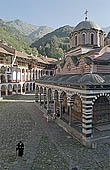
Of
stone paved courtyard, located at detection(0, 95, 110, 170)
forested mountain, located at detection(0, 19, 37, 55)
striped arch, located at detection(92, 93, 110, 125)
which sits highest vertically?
forested mountain, located at detection(0, 19, 37, 55)

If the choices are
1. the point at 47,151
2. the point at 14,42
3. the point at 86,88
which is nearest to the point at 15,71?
the point at 86,88

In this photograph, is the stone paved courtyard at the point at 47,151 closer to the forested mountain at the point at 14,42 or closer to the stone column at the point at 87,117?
the stone column at the point at 87,117

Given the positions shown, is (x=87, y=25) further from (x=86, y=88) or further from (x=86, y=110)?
(x=86, y=110)

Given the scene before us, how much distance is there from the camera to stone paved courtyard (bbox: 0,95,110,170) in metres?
9.56

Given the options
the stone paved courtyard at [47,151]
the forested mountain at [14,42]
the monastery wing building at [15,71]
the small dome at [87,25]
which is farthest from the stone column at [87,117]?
the forested mountain at [14,42]

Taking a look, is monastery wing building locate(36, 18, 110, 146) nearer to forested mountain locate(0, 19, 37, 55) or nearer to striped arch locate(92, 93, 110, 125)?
striped arch locate(92, 93, 110, 125)

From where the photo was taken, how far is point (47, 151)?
1138 centimetres

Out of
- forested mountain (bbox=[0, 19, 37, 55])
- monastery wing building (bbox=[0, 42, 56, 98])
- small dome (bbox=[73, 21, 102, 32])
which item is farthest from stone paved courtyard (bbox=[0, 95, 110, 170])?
forested mountain (bbox=[0, 19, 37, 55])

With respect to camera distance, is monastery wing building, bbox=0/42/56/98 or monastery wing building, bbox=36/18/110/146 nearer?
monastery wing building, bbox=36/18/110/146

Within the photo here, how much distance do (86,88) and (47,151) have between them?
5.61 meters

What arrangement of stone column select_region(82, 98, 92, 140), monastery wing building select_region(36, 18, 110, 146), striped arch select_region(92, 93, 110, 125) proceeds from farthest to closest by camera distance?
striped arch select_region(92, 93, 110, 125), monastery wing building select_region(36, 18, 110, 146), stone column select_region(82, 98, 92, 140)

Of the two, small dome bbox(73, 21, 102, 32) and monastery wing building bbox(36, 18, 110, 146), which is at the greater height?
small dome bbox(73, 21, 102, 32)

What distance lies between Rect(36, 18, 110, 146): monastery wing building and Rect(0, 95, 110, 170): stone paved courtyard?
1.06 m

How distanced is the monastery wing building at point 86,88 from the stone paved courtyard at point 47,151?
1064 millimetres
